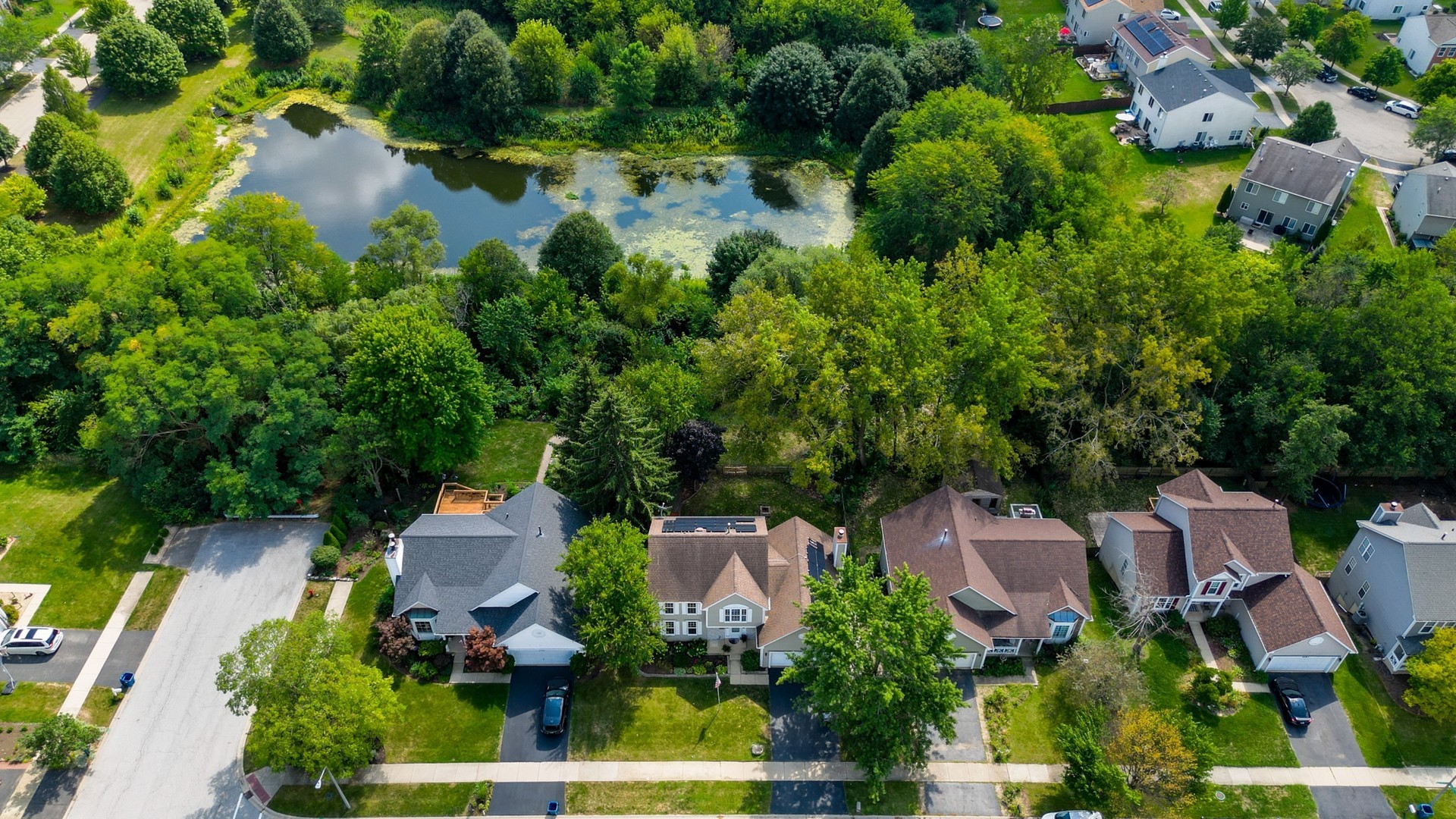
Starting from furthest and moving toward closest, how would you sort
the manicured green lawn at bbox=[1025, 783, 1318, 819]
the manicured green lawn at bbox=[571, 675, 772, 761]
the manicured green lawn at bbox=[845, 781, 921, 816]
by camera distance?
1. the manicured green lawn at bbox=[571, 675, 772, 761]
2. the manicured green lawn at bbox=[845, 781, 921, 816]
3. the manicured green lawn at bbox=[1025, 783, 1318, 819]

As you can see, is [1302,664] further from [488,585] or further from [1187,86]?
[1187,86]

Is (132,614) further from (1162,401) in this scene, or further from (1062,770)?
(1162,401)

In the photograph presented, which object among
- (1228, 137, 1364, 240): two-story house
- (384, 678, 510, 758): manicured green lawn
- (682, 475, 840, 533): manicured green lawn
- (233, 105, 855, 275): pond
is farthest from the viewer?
→ (233, 105, 855, 275): pond

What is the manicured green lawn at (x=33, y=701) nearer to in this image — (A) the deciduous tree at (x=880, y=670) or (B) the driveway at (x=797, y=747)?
(B) the driveway at (x=797, y=747)

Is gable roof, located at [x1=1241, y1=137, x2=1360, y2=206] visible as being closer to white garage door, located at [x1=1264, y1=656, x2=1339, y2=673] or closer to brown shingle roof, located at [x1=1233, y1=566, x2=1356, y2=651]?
brown shingle roof, located at [x1=1233, y1=566, x2=1356, y2=651]

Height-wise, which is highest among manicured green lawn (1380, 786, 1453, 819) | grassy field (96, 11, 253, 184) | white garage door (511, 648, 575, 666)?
grassy field (96, 11, 253, 184)

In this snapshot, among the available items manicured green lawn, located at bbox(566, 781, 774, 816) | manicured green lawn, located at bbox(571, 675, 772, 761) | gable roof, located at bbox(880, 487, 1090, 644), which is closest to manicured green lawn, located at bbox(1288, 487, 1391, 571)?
gable roof, located at bbox(880, 487, 1090, 644)

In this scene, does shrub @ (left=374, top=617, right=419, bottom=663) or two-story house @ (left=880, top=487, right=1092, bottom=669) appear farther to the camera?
two-story house @ (left=880, top=487, right=1092, bottom=669)

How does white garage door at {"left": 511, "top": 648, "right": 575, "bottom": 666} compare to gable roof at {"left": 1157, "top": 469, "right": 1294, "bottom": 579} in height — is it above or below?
above

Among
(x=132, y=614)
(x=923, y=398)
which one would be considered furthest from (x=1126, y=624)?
(x=132, y=614)
